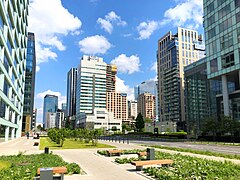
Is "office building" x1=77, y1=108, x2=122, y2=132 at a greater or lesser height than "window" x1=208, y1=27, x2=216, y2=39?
lesser

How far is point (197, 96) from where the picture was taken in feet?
241

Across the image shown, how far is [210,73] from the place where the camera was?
2240 inches

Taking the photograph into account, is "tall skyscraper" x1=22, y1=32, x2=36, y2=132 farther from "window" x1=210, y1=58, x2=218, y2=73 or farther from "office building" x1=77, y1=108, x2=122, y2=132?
"window" x1=210, y1=58, x2=218, y2=73

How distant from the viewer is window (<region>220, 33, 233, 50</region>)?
51228 mm

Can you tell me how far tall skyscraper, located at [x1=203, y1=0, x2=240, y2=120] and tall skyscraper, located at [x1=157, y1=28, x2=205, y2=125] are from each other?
89.4 metres

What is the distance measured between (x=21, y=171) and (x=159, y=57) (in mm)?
161524

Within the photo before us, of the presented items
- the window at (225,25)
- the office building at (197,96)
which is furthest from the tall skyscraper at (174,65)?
the window at (225,25)

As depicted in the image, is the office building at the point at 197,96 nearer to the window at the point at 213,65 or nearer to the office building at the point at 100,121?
the window at the point at 213,65

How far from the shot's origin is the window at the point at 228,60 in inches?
1990

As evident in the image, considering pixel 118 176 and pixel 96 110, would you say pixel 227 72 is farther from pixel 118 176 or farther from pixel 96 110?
pixel 96 110

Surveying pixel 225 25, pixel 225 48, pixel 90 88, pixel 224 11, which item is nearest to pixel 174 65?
pixel 90 88

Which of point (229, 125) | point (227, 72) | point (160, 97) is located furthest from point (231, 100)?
point (160, 97)

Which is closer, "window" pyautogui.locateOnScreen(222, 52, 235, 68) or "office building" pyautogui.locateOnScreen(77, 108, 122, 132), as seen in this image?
"window" pyautogui.locateOnScreen(222, 52, 235, 68)

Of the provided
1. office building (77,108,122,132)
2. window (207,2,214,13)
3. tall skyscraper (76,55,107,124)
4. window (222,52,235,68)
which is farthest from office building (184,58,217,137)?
tall skyscraper (76,55,107,124)
